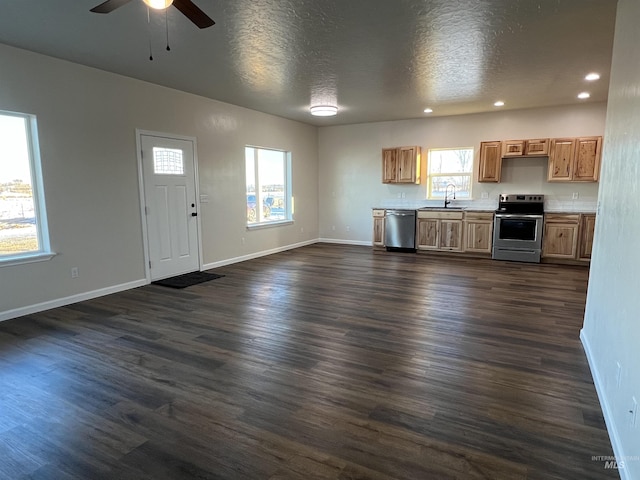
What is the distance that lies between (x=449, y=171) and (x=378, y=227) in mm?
1829

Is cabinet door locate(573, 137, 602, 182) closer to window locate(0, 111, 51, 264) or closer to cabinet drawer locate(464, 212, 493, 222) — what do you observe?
cabinet drawer locate(464, 212, 493, 222)

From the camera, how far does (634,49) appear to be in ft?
7.24

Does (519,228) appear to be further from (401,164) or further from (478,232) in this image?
(401,164)

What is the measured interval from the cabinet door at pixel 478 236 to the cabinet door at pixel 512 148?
4.22 ft

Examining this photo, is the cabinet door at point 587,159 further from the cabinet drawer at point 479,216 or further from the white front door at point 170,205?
the white front door at point 170,205

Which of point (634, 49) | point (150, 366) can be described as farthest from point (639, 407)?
point (150, 366)

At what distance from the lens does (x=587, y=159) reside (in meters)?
6.28

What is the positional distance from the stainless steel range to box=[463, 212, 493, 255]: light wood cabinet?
0.12 m

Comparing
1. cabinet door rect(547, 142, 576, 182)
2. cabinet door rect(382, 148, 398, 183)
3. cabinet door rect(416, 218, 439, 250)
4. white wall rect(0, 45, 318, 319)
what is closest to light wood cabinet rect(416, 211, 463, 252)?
cabinet door rect(416, 218, 439, 250)

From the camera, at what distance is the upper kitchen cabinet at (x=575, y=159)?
623 centimetres

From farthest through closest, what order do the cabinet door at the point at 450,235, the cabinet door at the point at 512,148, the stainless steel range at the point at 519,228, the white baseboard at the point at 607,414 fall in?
the cabinet door at the point at 450,235 < the cabinet door at the point at 512,148 < the stainless steel range at the point at 519,228 < the white baseboard at the point at 607,414

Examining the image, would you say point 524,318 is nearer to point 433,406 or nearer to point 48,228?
point 433,406

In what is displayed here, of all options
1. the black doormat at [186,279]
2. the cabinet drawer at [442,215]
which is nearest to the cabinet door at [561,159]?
the cabinet drawer at [442,215]

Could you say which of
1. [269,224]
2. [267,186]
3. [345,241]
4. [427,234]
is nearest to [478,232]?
[427,234]
